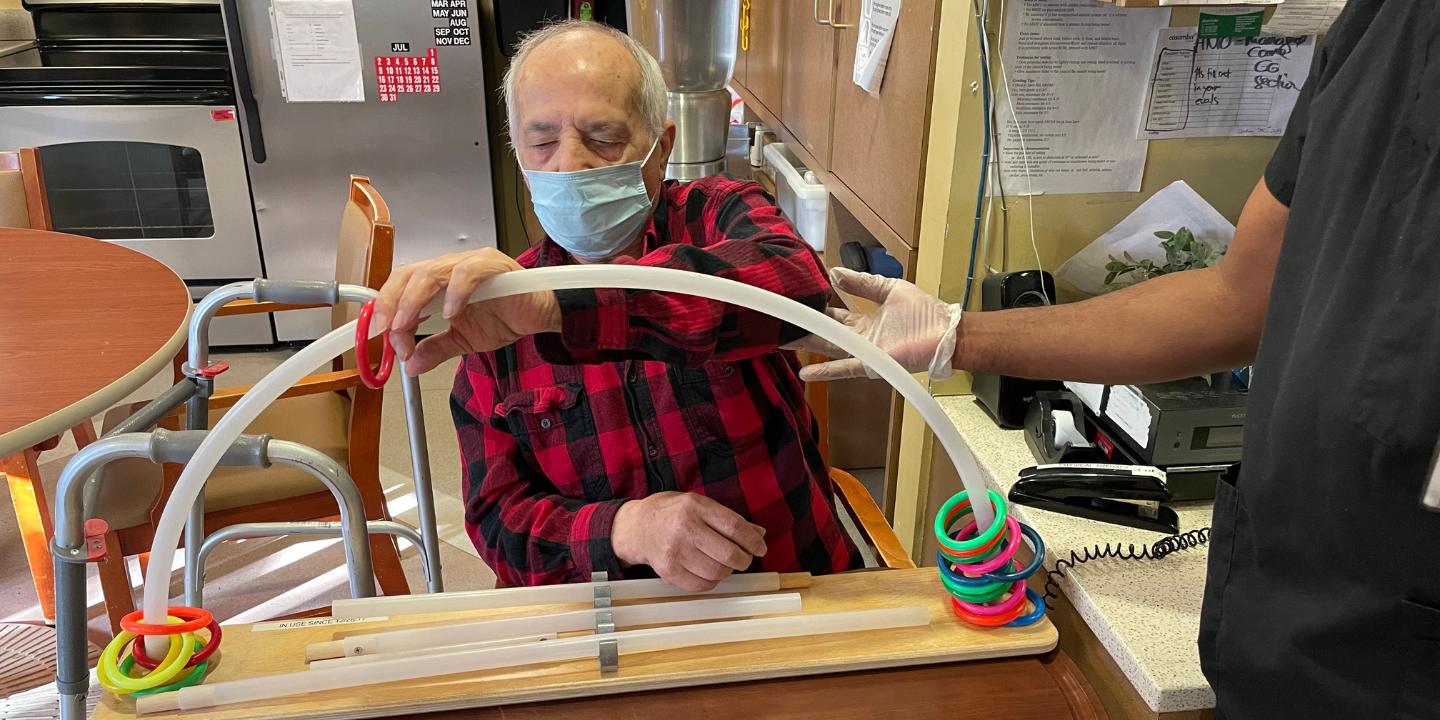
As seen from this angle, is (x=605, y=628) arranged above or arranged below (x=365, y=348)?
below

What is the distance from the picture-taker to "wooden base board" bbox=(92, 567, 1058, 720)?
832mm

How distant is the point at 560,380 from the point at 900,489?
0.92 m

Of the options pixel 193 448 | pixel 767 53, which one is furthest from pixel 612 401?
pixel 767 53

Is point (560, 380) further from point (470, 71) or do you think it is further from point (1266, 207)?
point (470, 71)

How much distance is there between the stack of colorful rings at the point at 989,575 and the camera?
0.92 metres

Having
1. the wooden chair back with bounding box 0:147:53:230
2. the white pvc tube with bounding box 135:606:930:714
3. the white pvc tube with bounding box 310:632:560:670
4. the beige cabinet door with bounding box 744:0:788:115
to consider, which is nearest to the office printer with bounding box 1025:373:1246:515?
the white pvc tube with bounding box 135:606:930:714

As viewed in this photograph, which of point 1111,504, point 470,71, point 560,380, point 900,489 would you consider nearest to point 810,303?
point 560,380

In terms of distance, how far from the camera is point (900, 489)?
1.87m

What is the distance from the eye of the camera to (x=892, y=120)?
171 cm

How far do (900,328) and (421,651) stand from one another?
611 millimetres

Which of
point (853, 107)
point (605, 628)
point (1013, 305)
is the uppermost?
point (853, 107)

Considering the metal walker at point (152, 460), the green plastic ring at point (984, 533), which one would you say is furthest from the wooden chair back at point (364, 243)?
the green plastic ring at point (984, 533)

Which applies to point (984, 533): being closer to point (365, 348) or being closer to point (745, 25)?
point (365, 348)

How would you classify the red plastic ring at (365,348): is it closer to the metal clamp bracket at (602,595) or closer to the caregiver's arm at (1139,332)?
the metal clamp bracket at (602,595)
